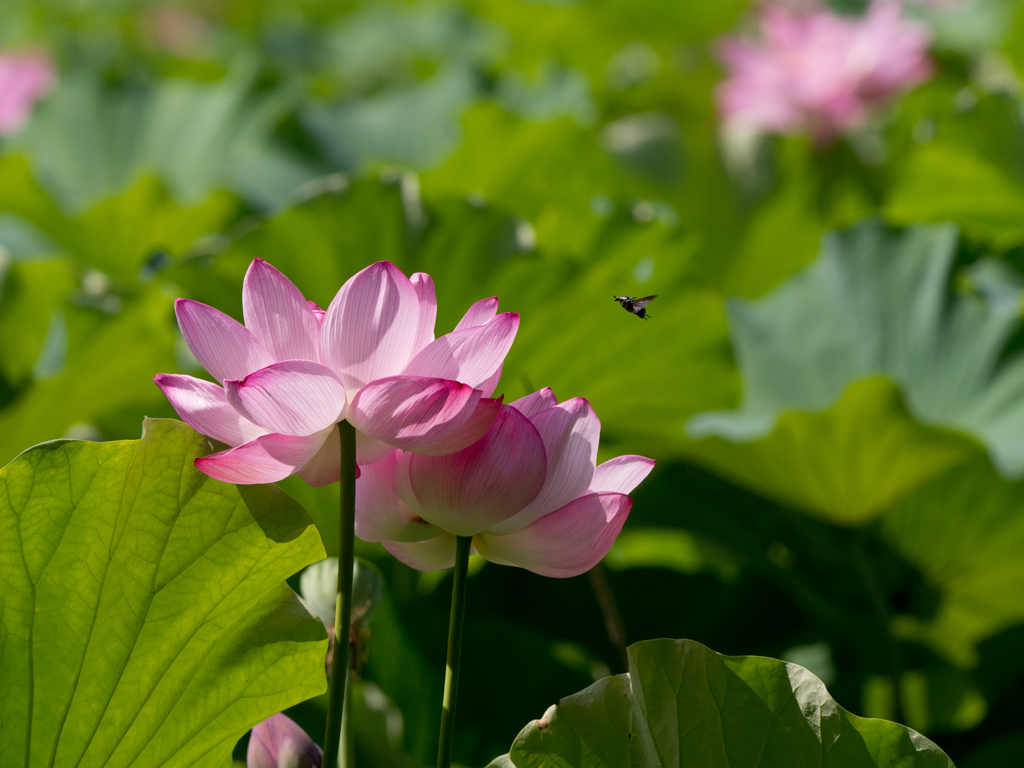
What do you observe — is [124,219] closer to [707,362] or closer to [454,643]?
[707,362]

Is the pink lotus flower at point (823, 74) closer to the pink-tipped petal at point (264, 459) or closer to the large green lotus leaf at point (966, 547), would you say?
the large green lotus leaf at point (966, 547)

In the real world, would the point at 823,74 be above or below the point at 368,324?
below

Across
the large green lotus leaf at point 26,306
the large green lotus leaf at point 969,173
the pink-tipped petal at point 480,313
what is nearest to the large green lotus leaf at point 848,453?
the large green lotus leaf at point 969,173

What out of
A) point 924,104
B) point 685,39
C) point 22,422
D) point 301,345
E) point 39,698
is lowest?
point 685,39

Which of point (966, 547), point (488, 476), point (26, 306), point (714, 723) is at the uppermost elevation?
point (488, 476)

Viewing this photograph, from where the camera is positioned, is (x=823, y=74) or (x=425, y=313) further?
A: (x=823, y=74)

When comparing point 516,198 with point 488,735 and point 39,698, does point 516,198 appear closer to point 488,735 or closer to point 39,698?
point 488,735

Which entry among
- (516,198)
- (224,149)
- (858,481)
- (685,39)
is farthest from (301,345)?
(685,39)

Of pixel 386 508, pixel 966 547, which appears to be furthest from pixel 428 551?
pixel 966 547
